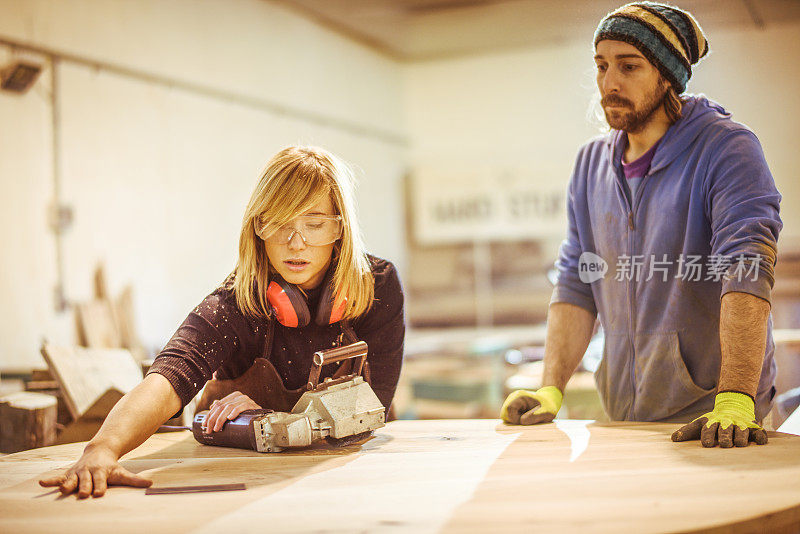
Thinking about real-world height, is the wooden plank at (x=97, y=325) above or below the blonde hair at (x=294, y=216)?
below

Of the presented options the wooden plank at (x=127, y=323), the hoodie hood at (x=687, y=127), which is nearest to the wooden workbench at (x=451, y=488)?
the hoodie hood at (x=687, y=127)

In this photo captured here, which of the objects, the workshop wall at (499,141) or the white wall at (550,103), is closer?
the white wall at (550,103)

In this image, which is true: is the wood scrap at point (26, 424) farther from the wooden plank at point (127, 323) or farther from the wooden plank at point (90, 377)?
the wooden plank at point (127, 323)

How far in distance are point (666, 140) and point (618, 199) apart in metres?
0.22

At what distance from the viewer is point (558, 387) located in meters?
2.38

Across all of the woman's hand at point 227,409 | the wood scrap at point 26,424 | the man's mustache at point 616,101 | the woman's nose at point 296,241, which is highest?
the man's mustache at point 616,101

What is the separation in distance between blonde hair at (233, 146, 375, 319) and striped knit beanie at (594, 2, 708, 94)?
36.3 inches

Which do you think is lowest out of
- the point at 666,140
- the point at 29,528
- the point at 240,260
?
the point at 29,528

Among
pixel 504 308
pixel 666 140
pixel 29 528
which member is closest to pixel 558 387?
pixel 666 140

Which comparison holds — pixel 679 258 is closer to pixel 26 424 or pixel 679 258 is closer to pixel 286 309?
pixel 286 309

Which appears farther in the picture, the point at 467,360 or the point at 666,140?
the point at 467,360

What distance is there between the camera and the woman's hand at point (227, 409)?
78.3 inches

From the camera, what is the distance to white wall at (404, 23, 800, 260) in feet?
29.6

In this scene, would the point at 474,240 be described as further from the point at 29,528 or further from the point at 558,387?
the point at 29,528
